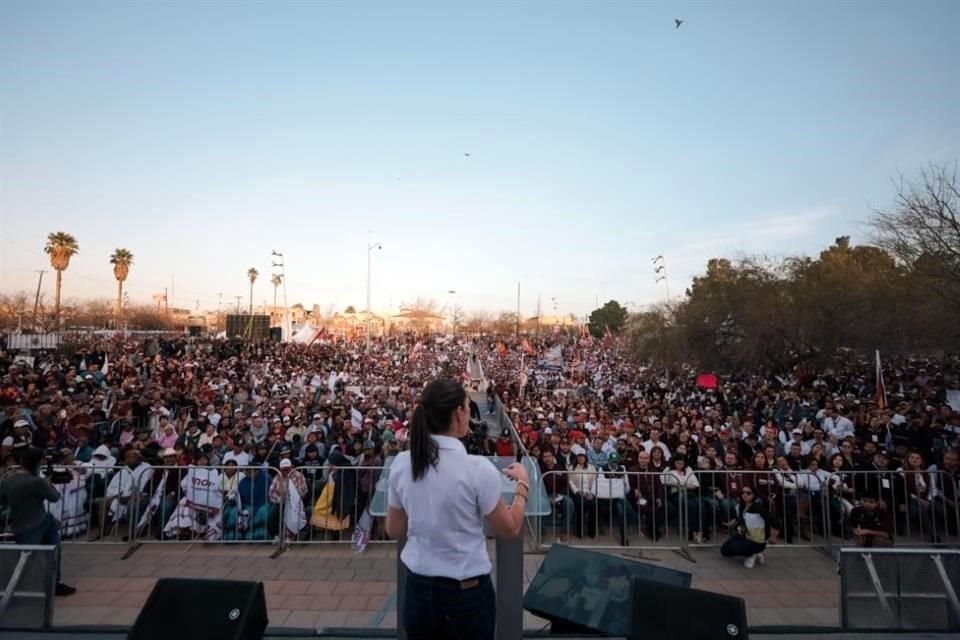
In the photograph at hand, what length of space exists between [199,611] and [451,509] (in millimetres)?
2046

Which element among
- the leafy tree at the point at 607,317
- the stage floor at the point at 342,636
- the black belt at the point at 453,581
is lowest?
the stage floor at the point at 342,636

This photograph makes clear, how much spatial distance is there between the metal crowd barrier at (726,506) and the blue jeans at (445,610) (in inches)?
185

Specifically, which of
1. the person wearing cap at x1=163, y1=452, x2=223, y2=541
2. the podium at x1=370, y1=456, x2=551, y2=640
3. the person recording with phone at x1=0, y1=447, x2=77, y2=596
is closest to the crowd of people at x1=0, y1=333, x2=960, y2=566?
the person wearing cap at x1=163, y1=452, x2=223, y2=541

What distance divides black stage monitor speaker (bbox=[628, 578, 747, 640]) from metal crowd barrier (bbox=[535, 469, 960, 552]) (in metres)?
3.45

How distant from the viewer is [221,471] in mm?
6855

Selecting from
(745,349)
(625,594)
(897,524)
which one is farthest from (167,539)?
(745,349)

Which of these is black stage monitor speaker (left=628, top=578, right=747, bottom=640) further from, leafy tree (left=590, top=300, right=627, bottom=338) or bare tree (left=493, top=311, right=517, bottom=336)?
bare tree (left=493, top=311, right=517, bottom=336)

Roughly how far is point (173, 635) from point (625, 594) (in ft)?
9.59

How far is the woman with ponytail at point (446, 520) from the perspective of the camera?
203 cm

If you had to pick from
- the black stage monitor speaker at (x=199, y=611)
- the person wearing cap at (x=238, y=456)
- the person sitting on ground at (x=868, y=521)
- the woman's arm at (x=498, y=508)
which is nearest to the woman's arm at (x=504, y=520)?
the woman's arm at (x=498, y=508)

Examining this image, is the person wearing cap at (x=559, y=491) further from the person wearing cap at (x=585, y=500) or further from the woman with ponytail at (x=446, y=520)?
the woman with ponytail at (x=446, y=520)

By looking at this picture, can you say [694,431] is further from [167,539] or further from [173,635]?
[173,635]

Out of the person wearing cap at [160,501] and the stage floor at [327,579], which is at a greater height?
the person wearing cap at [160,501]

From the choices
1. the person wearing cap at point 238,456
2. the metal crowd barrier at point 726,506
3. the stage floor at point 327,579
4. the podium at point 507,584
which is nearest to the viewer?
the podium at point 507,584
